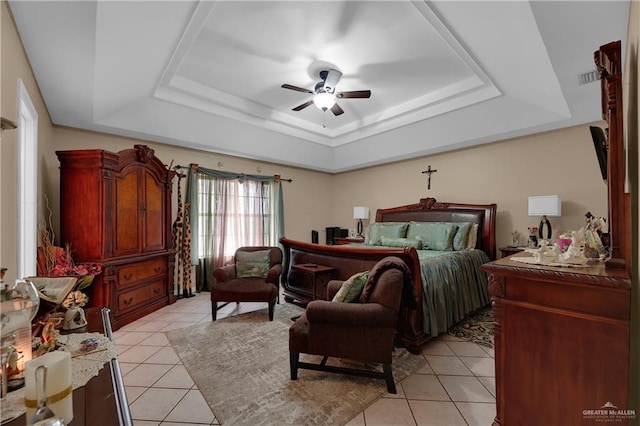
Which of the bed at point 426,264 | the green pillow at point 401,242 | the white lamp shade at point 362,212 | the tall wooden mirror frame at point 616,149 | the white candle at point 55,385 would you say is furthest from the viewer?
the white lamp shade at point 362,212

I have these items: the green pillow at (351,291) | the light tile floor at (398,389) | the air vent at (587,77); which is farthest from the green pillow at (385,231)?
the air vent at (587,77)

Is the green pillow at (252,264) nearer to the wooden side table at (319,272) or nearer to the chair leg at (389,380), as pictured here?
the wooden side table at (319,272)

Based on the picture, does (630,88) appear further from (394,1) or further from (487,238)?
(487,238)

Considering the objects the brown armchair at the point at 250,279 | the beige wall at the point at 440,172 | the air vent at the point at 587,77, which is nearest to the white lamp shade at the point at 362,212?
the beige wall at the point at 440,172

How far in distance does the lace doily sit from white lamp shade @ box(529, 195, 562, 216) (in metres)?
4.27

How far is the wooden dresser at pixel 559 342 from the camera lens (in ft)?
3.95

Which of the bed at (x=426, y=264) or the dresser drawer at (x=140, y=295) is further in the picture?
the dresser drawer at (x=140, y=295)

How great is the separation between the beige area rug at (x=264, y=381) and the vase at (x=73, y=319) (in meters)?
1.01

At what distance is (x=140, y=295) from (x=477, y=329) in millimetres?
4014

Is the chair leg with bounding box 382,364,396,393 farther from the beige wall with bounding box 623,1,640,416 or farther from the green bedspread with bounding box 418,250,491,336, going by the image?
the beige wall with bounding box 623,1,640,416

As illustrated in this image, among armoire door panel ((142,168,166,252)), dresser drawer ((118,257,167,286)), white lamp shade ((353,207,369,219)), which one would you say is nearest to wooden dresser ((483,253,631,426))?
dresser drawer ((118,257,167,286))

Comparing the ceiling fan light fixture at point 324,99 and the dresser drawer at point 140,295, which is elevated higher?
the ceiling fan light fixture at point 324,99

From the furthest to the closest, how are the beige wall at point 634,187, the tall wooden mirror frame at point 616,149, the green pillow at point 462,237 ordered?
the green pillow at point 462,237 < the tall wooden mirror frame at point 616,149 < the beige wall at point 634,187

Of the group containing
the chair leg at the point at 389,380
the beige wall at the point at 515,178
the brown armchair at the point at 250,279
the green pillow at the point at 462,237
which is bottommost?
the chair leg at the point at 389,380
